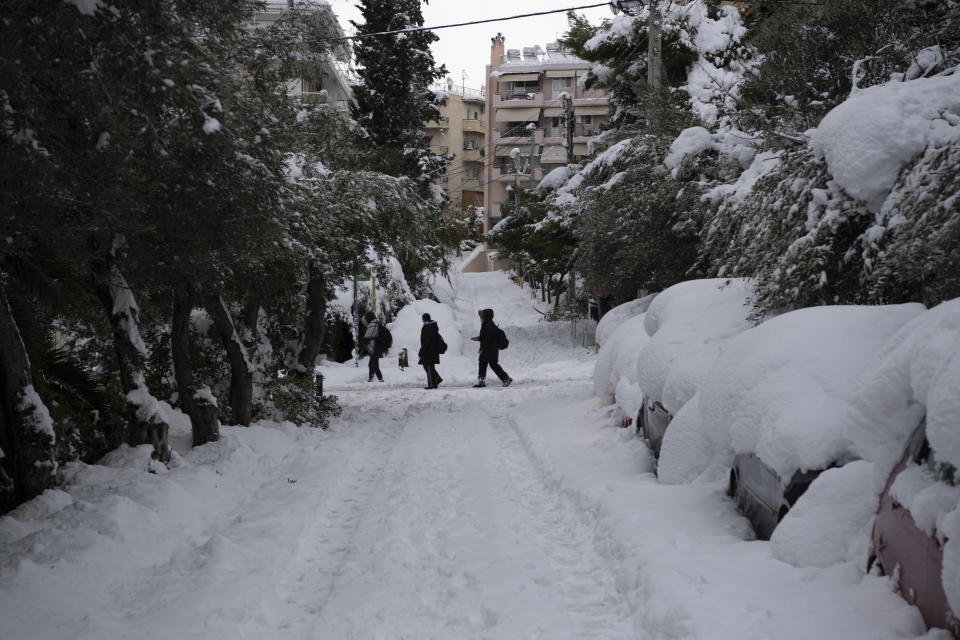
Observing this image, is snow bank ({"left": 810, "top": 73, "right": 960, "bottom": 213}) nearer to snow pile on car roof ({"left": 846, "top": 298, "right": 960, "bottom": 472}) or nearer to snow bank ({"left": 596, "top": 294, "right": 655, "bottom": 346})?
snow pile on car roof ({"left": 846, "top": 298, "right": 960, "bottom": 472})

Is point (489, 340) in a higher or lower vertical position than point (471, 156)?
lower

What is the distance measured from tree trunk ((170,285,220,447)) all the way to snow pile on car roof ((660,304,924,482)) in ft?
19.5

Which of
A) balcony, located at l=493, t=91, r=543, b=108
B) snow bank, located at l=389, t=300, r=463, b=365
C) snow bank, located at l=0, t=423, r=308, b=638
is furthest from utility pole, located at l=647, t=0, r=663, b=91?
balcony, located at l=493, t=91, r=543, b=108

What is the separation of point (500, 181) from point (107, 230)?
69721mm

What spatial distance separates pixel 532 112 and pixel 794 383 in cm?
7050

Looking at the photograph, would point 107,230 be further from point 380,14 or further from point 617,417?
point 380,14

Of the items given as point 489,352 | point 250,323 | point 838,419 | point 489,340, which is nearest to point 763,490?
point 838,419

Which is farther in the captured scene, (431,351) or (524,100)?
(524,100)

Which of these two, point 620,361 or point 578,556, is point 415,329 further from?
point 578,556

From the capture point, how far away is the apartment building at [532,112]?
237 ft

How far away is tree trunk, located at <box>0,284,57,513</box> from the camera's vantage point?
6.93m

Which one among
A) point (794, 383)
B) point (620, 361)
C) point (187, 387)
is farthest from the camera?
point (620, 361)

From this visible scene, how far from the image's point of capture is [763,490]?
578cm

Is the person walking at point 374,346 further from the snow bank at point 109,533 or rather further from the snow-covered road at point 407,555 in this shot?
the snow bank at point 109,533
